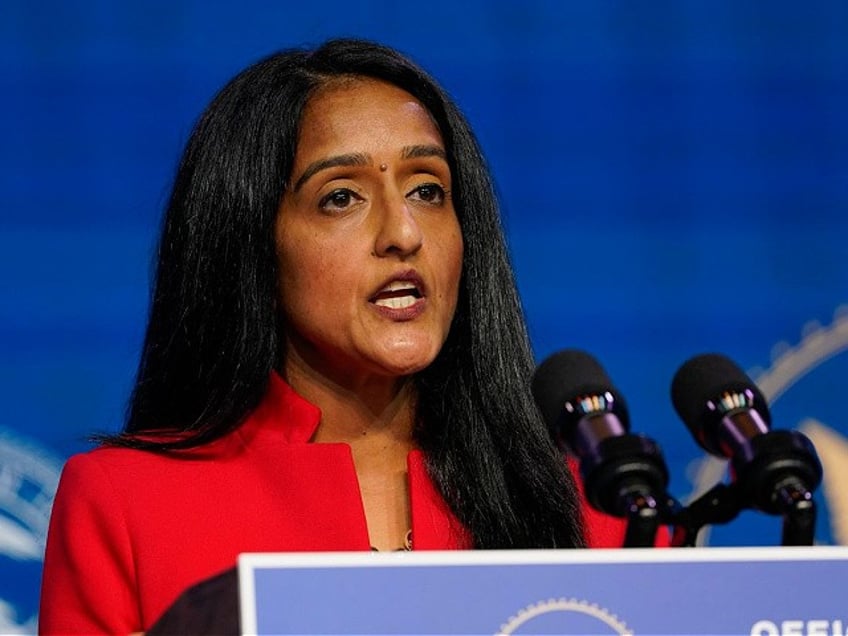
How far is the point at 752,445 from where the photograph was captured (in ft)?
4.44

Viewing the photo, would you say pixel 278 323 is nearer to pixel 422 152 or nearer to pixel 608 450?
pixel 422 152

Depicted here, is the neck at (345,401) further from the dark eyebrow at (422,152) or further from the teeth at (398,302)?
the dark eyebrow at (422,152)

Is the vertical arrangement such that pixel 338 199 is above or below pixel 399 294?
above

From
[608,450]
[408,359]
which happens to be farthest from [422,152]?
[608,450]

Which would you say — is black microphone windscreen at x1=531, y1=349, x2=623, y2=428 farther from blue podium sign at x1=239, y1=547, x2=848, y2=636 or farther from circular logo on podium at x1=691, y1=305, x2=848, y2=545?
circular logo on podium at x1=691, y1=305, x2=848, y2=545

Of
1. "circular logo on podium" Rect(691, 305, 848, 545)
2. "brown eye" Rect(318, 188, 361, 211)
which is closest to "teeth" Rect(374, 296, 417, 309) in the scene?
"brown eye" Rect(318, 188, 361, 211)

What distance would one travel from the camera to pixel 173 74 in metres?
2.62

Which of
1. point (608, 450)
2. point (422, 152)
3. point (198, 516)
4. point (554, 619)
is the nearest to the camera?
point (554, 619)

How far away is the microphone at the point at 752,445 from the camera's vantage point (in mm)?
1332

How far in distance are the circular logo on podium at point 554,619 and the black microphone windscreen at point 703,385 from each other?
10.1 inches

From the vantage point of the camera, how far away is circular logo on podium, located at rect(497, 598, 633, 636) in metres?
1.23

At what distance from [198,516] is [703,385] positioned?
0.80m

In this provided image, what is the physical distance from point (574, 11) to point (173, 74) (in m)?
0.65

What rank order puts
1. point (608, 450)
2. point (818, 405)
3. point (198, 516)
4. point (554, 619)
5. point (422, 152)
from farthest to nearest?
point (818, 405)
point (422, 152)
point (198, 516)
point (608, 450)
point (554, 619)
